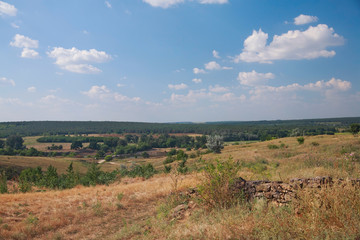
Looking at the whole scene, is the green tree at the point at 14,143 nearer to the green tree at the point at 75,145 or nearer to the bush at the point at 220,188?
the green tree at the point at 75,145

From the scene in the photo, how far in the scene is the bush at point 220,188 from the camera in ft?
19.9

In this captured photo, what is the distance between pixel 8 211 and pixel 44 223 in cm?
275

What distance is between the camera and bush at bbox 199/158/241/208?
239 inches

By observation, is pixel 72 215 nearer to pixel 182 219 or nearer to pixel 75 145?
pixel 182 219

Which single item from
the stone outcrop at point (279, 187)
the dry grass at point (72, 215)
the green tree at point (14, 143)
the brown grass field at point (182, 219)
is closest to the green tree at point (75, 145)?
the green tree at point (14, 143)

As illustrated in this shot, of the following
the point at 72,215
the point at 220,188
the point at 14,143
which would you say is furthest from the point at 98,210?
the point at 14,143

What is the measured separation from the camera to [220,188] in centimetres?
618

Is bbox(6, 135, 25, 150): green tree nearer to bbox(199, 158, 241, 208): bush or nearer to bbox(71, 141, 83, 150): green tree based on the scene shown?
bbox(71, 141, 83, 150): green tree

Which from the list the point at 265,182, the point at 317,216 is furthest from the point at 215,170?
the point at 317,216

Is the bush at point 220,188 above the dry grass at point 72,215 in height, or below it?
above

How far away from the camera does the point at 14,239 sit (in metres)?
6.33

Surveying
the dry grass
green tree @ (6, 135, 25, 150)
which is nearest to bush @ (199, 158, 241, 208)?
the dry grass

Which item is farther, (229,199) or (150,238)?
(229,199)

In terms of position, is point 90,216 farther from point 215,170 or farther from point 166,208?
point 215,170
